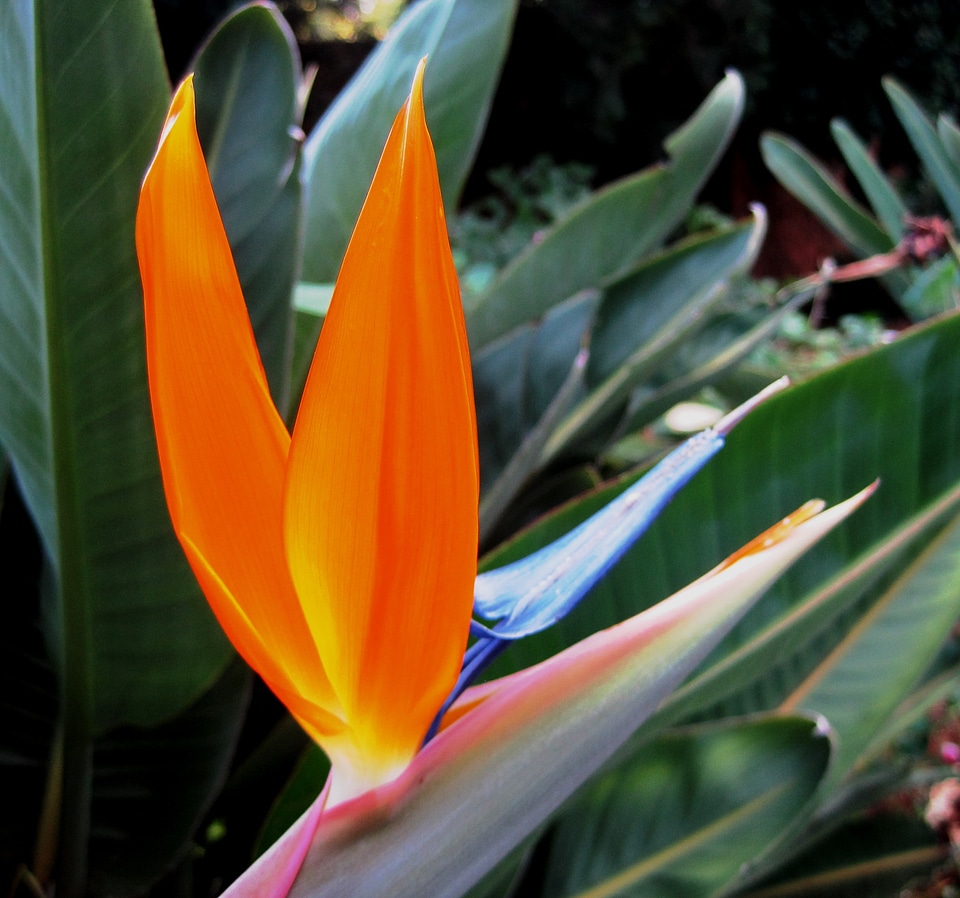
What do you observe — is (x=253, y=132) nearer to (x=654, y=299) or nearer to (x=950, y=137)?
(x=654, y=299)

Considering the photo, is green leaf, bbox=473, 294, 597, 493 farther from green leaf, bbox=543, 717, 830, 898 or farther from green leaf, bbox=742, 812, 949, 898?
green leaf, bbox=742, 812, 949, 898

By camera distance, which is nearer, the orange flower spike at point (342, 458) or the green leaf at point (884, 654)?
the orange flower spike at point (342, 458)

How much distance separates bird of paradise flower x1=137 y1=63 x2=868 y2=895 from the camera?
0.16m

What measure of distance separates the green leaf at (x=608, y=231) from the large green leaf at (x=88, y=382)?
32 centimetres

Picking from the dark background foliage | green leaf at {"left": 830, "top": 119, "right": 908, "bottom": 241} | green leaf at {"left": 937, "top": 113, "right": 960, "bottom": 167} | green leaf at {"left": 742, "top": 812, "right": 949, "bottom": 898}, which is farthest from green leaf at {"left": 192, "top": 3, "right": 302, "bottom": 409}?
the dark background foliage

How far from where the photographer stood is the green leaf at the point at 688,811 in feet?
1.29

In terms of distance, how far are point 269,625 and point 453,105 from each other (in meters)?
0.43

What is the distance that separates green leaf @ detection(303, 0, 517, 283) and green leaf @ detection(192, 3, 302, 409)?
16 cm

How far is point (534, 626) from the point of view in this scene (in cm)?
19

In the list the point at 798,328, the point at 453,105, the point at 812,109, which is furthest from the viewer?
the point at 812,109

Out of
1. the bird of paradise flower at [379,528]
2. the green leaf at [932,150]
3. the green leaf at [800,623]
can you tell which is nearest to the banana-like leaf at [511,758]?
Answer: the bird of paradise flower at [379,528]

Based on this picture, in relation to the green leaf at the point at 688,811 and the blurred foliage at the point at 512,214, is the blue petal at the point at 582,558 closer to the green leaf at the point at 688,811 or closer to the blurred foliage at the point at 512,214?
the green leaf at the point at 688,811

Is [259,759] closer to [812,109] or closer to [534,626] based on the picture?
[534,626]

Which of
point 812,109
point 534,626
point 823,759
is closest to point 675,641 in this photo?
point 534,626
